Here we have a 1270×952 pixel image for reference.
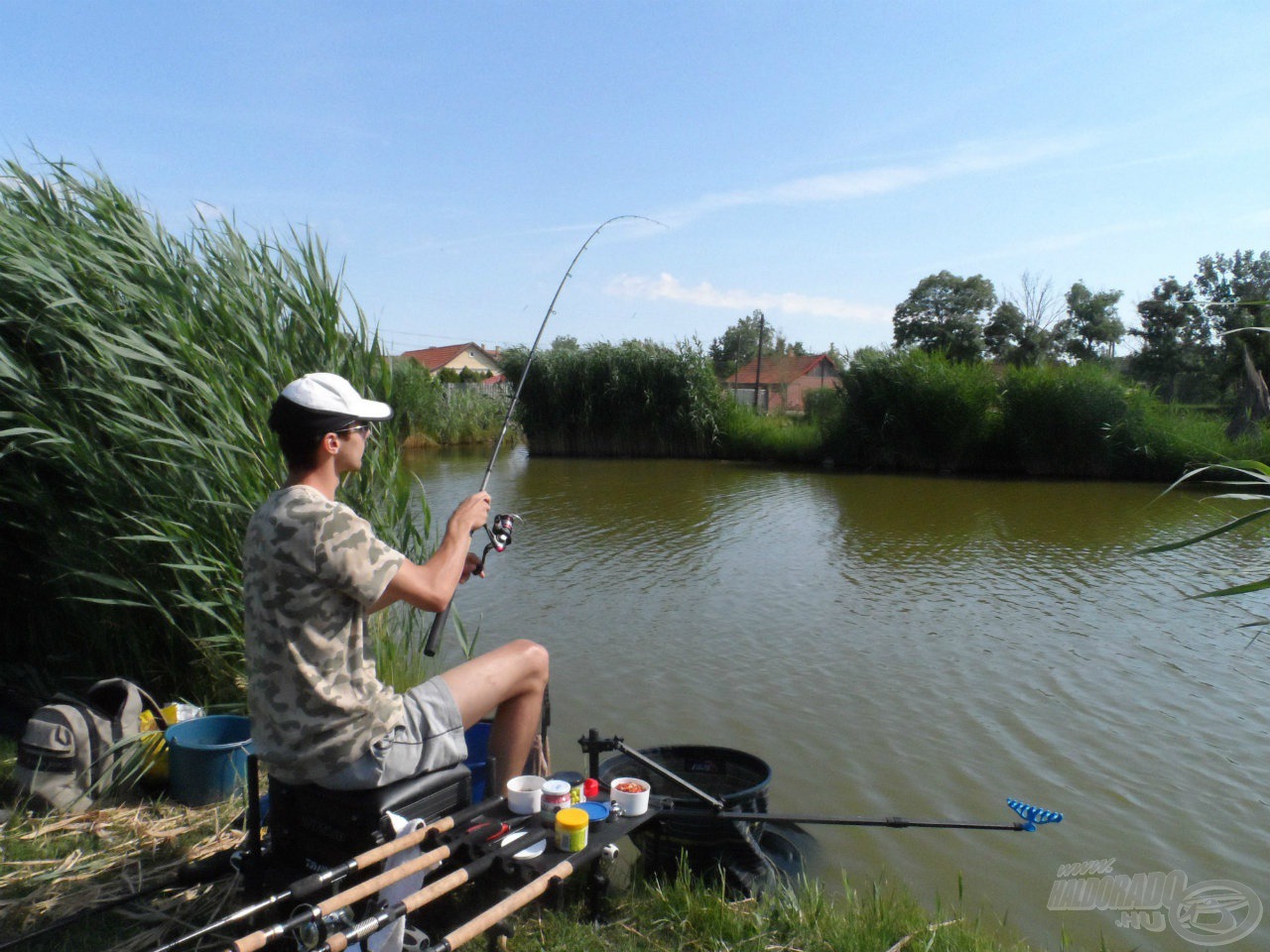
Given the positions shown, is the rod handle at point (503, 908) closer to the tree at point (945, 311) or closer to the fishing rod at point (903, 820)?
the fishing rod at point (903, 820)

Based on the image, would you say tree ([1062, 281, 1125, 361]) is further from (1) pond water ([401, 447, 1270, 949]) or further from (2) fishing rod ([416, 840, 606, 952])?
(2) fishing rod ([416, 840, 606, 952])

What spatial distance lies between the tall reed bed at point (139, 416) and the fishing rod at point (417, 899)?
1.98 meters

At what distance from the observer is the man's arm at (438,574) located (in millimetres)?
2311

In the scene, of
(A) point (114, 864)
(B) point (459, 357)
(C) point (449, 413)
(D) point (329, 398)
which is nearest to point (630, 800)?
(D) point (329, 398)

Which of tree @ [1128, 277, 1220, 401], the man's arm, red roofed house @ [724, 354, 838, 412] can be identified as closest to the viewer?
the man's arm

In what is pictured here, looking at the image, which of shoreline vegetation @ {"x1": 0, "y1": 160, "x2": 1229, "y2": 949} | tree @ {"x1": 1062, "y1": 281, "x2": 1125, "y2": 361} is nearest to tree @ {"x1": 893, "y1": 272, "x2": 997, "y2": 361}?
tree @ {"x1": 1062, "y1": 281, "x2": 1125, "y2": 361}

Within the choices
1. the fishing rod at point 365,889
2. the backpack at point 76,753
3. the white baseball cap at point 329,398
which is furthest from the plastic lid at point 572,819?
the backpack at point 76,753

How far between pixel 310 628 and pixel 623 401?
2446 centimetres

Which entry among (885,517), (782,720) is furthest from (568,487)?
(782,720)

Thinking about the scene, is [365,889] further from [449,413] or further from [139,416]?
[449,413]

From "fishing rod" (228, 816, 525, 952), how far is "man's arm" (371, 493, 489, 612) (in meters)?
0.58

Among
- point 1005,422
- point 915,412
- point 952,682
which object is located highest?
point 915,412

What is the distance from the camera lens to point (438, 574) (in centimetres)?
240

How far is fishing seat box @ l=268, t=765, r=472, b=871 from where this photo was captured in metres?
2.32
